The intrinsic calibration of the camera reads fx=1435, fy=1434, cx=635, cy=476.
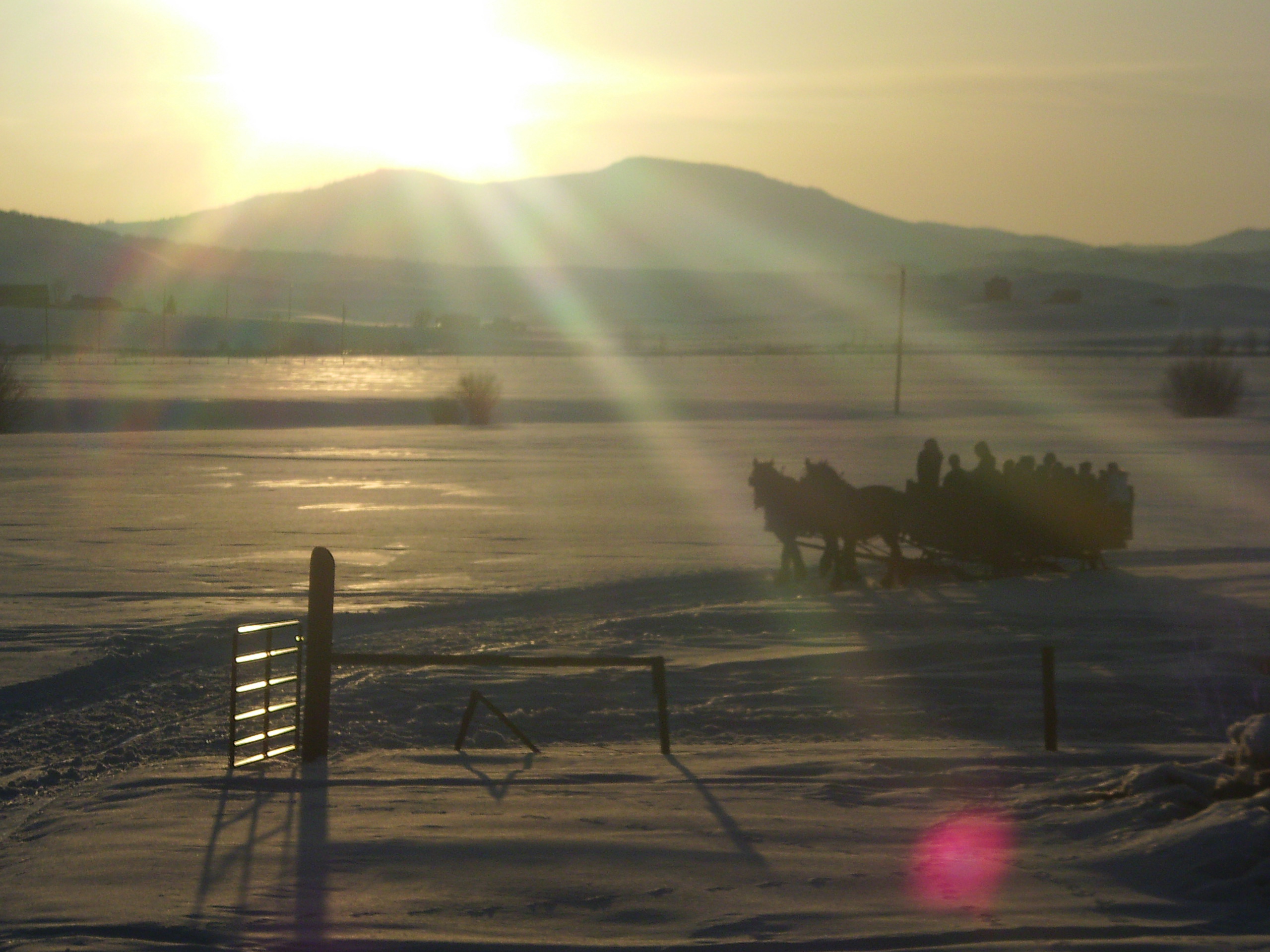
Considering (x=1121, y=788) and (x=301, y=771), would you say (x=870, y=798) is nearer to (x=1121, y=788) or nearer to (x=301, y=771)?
(x=1121, y=788)

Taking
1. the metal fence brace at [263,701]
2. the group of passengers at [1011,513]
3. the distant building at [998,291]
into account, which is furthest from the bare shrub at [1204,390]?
the distant building at [998,291]

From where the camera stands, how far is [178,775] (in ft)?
25.3

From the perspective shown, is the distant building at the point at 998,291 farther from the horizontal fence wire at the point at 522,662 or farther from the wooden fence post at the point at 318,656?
the wooden fence post at the point at 318,656

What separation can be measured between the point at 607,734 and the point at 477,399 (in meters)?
40.3

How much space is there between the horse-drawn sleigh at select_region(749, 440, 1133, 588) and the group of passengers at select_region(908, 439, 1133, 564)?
0.04 ft

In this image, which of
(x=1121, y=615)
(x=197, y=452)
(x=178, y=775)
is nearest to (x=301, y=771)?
(x=178, y=775)

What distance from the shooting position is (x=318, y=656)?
7902 millimetres

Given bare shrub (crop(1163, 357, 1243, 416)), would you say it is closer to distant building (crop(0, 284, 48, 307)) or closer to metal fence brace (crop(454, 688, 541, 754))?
metal fence brace (crop(454, 688, 541, 754))

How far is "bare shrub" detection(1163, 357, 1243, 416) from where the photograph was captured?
175 feet

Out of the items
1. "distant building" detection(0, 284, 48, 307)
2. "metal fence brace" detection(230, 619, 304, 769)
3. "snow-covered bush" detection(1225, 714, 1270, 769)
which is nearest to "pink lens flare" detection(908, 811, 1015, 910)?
"snow-covered bush" detection(1225, 714, 1270, 769)

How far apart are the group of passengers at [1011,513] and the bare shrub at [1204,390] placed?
39.2 m

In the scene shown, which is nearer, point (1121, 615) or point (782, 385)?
point (1121, 615)

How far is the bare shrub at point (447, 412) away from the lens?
48.8m

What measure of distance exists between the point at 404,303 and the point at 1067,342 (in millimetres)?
86736
